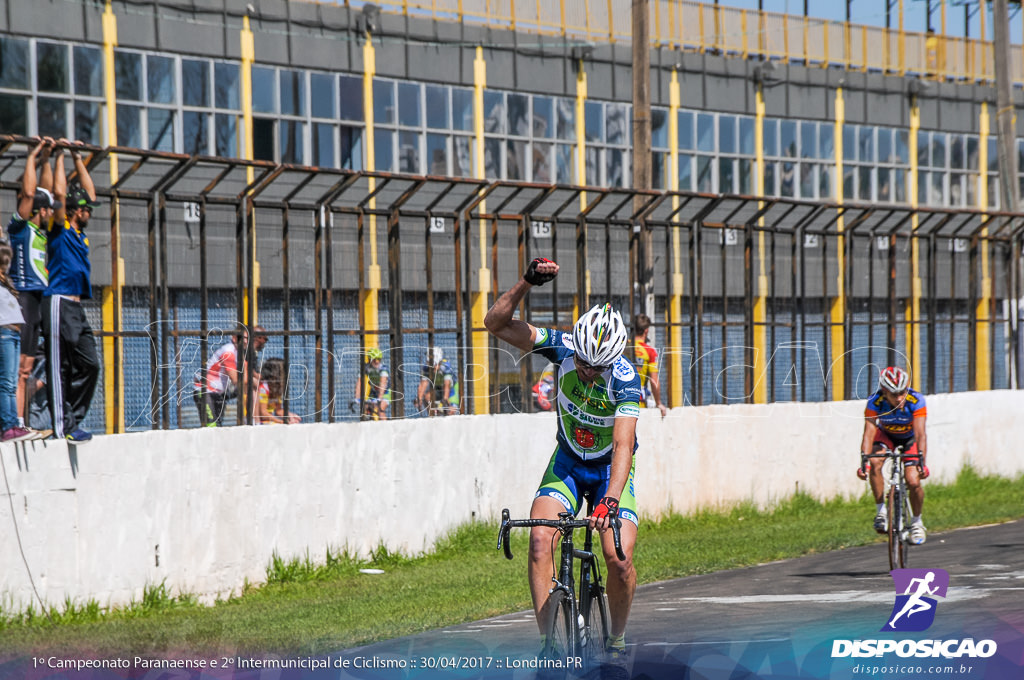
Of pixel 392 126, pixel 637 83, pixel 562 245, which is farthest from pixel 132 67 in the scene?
pixel 562 245

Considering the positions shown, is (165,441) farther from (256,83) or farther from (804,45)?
(804,45)

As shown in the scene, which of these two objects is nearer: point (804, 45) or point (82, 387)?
point (82, 387)

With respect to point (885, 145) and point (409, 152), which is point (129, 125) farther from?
point (885, 145)

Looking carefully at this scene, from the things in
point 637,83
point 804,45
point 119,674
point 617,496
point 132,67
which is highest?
point 804,45

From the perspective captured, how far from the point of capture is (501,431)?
15680 millimetres

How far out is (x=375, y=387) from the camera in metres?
14.7

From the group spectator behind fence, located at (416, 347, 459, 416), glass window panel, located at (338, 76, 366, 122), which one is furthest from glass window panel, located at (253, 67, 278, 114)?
spectator behind fence, located at (416, 347, 459, 416)

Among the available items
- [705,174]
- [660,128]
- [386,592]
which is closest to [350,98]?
[660,128]

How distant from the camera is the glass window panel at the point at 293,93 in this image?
32844 mm

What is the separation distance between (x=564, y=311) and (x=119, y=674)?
31.9 ft

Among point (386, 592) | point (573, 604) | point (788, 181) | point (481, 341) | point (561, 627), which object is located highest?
point (788, 181)

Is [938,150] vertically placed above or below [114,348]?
above

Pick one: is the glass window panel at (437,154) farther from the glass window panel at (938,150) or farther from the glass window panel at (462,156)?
the glass window panel at (938,150)

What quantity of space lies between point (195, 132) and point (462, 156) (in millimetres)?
7337
